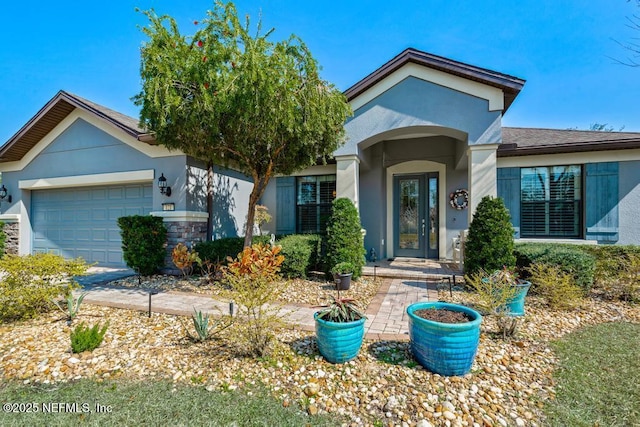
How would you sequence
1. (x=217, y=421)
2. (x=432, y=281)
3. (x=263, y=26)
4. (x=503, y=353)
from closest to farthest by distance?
(x=217, y=421), (x=503, y=353), (x=263, y=26), (x=432, y=281)

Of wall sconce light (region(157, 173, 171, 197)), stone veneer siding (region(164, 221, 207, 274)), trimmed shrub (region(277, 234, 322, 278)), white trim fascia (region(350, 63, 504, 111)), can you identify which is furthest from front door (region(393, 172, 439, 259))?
wall sconce light (region(157, 173, 171, 197))

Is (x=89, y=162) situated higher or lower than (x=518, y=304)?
higher

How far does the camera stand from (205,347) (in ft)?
10.9

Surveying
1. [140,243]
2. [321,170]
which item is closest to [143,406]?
[140,243]

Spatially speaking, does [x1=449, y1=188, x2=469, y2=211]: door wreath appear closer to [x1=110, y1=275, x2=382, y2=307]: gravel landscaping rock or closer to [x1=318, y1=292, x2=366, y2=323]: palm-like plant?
[x1=110, y1=275, x2=382, y2=307]: gravel landscaping rock

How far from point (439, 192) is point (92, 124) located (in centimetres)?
1100

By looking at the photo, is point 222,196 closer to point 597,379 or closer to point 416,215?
point 416,215

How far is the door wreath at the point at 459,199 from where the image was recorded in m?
8.77

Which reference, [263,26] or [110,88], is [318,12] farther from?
[110,88]

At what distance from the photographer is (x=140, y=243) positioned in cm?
684

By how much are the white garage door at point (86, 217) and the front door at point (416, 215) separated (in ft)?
25.8

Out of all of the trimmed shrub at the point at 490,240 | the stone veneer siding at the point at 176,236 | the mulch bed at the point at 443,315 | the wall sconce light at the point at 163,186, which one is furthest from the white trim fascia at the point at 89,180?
the trimmed shrub at the point at 490,240

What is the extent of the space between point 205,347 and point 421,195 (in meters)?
7.98

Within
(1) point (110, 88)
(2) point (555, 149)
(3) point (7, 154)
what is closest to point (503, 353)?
(2) point (555, 149)
